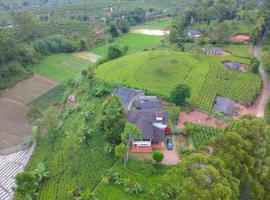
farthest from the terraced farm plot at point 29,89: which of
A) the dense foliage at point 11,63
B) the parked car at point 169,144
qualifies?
the parked car at point 169,144

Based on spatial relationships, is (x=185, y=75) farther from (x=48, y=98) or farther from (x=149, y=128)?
(x=48, y=98)

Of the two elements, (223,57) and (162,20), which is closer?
(223,57)

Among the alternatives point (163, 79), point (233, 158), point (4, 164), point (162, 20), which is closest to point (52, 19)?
point (162, 20)

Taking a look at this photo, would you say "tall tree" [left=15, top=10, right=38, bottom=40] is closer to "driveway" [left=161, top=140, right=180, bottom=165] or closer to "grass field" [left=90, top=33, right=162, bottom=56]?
"grass field" [left=90, top=33, right=162, bottom=56]

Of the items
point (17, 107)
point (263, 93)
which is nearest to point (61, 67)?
point (17, 107)

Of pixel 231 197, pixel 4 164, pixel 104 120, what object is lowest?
pixel 4 164

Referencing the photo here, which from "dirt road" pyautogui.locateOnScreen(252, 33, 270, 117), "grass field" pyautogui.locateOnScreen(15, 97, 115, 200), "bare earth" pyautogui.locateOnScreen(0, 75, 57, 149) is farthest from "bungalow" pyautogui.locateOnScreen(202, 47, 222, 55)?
"bare earth" pyautogui.locateOnScreen(0, 75, 57, 149)

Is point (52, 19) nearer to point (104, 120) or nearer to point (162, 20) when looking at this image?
point (162, 20)
